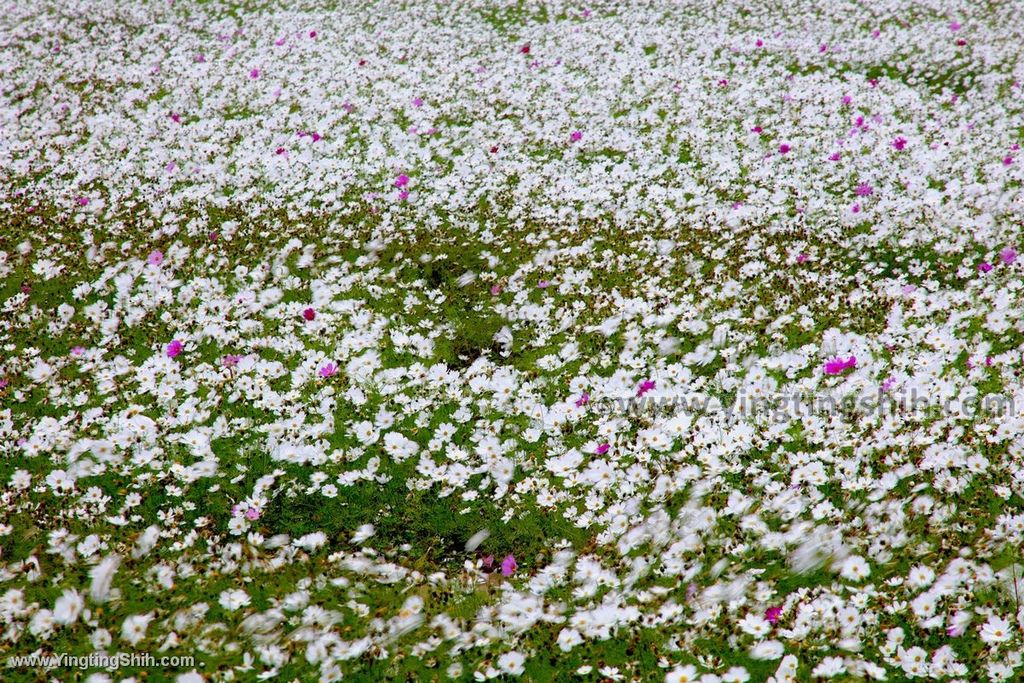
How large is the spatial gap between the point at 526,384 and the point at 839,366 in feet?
9.67

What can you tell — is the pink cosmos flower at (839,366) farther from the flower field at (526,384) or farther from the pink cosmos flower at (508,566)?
the pink cosmos flower at (508,566)

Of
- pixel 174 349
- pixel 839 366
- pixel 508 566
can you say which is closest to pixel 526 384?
pixel 508 566

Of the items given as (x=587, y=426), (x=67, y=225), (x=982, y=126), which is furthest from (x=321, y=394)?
(x=982, y=126)

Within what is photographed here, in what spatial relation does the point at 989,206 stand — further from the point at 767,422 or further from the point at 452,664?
the point at 452,664

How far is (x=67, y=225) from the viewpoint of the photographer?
424 inches

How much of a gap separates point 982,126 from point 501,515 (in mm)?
11314

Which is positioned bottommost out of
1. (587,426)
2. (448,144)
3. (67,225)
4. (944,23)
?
(587,426)

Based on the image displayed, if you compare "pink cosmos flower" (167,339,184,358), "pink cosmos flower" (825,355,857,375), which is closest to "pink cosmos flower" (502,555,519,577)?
"pink cosmos flower" (825,355,857,375)

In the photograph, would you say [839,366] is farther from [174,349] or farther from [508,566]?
[174,349]

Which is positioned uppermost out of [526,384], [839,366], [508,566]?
[839,366]

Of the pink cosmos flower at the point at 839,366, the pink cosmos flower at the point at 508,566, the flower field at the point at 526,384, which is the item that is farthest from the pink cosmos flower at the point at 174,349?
the pink cosmos flower at the point at 839,366

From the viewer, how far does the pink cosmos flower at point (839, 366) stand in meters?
6.36

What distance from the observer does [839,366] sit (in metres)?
6.35

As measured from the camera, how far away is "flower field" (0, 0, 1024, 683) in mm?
4516
